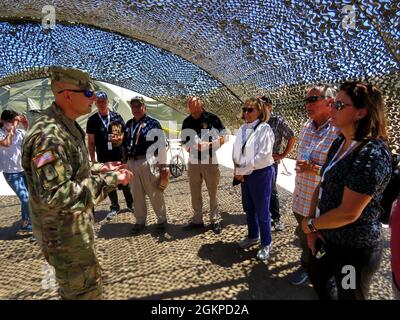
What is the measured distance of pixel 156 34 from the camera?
16.9 feet

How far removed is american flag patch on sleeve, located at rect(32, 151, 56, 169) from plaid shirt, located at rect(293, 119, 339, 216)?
1917 mm

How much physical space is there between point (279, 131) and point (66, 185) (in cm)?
282

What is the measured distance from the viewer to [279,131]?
3773mm

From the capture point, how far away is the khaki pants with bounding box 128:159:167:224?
4.06 meters

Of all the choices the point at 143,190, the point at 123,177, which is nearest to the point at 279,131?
the point at 143,190

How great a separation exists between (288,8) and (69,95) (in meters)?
2.47

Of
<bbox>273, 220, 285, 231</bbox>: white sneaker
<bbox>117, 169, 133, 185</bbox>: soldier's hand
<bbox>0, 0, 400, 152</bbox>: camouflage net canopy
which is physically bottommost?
<bbox>273, 220, 285, 231</bbox>: white sneaker

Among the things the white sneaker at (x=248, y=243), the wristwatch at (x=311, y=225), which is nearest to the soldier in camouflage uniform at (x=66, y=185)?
the wristwatch at (x=311, y=225)

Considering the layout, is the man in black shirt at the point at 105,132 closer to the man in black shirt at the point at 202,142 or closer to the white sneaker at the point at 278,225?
the man in black shirt at the point at 202,142

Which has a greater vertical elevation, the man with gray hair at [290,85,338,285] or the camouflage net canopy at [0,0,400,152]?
the camouflage net canopy at [0,0,400,152]

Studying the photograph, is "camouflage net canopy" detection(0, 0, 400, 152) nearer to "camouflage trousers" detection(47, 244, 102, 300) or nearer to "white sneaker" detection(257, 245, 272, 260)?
"white sneaker" detection(257, 245, 272, 260)

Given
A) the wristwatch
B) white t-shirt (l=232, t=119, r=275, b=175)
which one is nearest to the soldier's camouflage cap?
the wristwatch

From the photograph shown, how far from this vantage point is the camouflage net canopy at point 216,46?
103 inches
